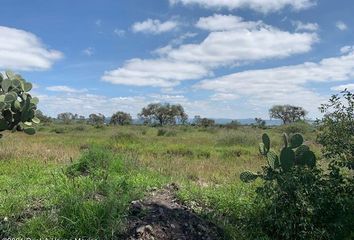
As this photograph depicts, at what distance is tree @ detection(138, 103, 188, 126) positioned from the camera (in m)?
76.2

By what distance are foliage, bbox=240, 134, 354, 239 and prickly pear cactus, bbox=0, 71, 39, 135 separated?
10.0ft

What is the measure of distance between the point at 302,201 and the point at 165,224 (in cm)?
167

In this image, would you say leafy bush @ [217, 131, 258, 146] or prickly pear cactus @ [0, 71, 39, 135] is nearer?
prickly pear cactus @ [0, 71, 39, 135]

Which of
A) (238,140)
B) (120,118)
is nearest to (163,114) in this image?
(120,118)

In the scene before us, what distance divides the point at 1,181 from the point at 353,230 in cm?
596

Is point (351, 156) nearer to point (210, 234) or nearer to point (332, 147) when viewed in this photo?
point (332, 147)

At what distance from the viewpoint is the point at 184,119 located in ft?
246

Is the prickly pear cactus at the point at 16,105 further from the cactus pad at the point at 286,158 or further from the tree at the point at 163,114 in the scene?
the tree at the point at 163,114

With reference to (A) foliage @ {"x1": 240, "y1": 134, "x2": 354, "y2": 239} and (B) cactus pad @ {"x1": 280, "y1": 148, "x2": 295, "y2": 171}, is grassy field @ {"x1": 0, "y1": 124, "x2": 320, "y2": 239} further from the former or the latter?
(B) cactus pad @ {"x1": 280, "y1": 148, "x2": 295, "y2": 171}

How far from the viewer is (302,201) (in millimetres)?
5184

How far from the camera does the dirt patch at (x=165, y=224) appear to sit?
4844 mm

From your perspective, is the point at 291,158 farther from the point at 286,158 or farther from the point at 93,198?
the point at 93,198

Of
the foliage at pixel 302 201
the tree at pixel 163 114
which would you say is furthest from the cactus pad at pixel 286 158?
the tree at pixel 163 114

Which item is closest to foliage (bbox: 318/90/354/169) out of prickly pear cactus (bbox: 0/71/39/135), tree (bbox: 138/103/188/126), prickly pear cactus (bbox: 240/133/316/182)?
prickly pear cactus (bbox: 240/133/316/182)
